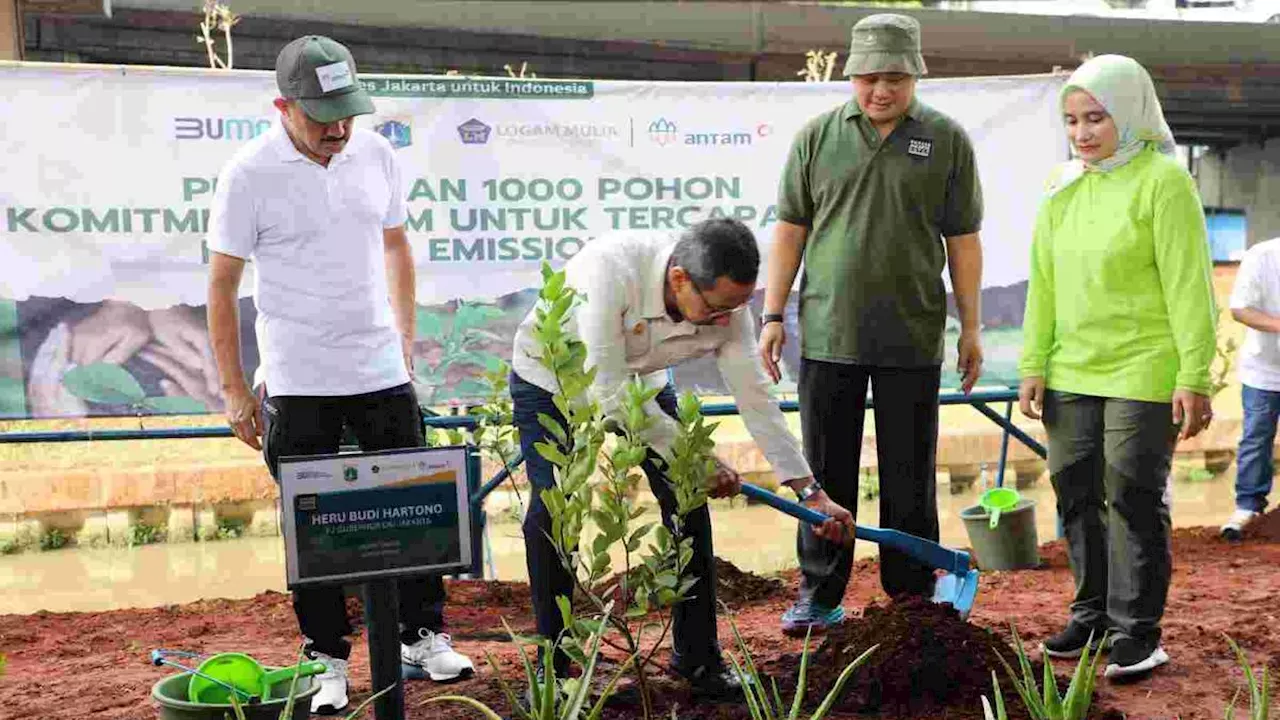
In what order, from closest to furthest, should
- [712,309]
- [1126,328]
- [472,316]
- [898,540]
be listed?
1. [712,309]
2. [1126,328]
3. [898,540]
4. [472,316]

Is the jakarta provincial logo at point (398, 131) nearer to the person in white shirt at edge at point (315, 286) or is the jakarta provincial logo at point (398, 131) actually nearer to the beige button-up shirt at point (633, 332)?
the person in white shirt at edge at point (315, 286)

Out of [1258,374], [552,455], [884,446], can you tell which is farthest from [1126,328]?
[1258,374]

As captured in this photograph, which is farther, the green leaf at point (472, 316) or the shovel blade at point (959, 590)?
the green leaf at point (472, 316)

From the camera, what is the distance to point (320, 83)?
407 cm

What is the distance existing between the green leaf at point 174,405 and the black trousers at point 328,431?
2.83 meters

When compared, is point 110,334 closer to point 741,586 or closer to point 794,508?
point 741,586

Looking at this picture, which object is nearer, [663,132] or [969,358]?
[969,358]

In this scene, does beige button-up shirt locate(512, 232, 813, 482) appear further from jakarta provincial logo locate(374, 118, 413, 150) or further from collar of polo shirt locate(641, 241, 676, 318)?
jakarta provincial logo locate(374, 118, 413, 150)

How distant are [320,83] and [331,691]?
4.92 ft

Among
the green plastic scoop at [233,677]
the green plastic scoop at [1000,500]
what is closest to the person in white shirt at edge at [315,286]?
the green plastic scoop at [233,677]

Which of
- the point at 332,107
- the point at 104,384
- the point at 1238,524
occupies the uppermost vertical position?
the point at 332,107

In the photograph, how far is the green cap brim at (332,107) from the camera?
4.09m

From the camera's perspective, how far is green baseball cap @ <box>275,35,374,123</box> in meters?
4.07

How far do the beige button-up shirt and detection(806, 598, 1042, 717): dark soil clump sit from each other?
728 millimetres
